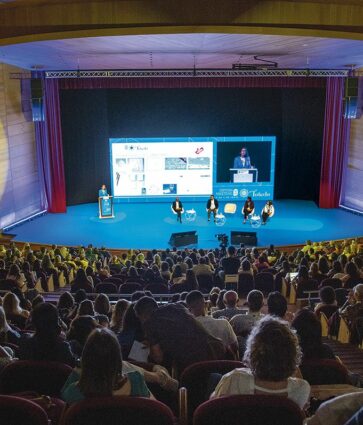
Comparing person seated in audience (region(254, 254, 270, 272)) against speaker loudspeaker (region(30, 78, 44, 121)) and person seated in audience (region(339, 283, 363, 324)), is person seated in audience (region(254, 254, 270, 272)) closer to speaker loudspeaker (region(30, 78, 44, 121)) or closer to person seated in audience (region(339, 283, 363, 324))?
person seated in audience (region(339, 283, 363, 324))

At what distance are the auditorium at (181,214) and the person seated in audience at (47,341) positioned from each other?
0.01 m

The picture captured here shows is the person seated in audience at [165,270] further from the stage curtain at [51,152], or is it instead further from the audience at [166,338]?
the stage curtain at [51,152]

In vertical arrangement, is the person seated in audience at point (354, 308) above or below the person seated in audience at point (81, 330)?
below

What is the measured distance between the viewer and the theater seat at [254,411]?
2.50 m

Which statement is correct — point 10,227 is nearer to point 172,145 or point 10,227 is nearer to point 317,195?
point 172,145

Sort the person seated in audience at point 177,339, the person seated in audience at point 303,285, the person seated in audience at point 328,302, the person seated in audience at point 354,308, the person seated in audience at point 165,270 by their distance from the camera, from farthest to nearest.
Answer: the person seated in audience at point 165,270 < the person seated in audience at point 303,285 < the person seated in audience at point 328,302 < the person seated in audience at point 354,308 < the person seated in audience at point 177,339

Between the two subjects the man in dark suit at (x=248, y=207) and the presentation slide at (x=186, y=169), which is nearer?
the man in dark suit at (x=248, y=207)

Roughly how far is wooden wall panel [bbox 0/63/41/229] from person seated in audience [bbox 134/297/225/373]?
14226 millimetres

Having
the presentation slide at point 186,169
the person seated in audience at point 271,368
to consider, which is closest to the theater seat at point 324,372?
the person seated in audience at point 271,368

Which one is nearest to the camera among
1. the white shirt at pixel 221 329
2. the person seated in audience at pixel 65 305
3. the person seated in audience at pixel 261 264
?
the white shirt at pixel 221 329

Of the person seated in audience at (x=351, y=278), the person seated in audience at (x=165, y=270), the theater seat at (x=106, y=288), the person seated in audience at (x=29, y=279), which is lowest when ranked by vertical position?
the person seated in audience at (x=165, y=270)

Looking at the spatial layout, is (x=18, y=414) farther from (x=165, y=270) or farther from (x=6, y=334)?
(x=165, y=270)

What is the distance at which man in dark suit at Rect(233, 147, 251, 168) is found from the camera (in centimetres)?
2050

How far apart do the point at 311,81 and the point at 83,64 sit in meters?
8.93
